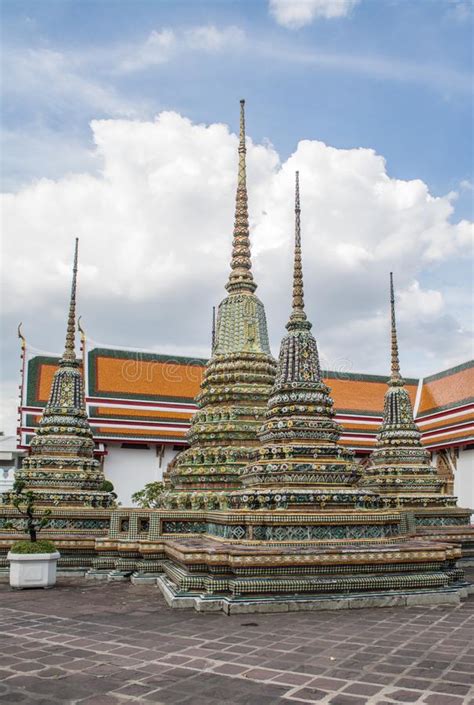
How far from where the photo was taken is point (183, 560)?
782 centimetres

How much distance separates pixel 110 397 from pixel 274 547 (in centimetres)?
2083

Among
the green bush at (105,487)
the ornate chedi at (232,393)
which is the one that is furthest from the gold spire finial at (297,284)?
the green bush at (105,487)

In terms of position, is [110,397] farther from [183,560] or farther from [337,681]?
[337,681]

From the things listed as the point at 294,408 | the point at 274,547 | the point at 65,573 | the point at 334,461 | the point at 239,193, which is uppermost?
the point at 239,193

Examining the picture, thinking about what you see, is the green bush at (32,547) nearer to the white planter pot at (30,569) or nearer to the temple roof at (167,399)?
the white planter pot at (30,569)

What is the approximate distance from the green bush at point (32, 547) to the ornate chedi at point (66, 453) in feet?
9.88

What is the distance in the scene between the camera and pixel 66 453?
549 inches

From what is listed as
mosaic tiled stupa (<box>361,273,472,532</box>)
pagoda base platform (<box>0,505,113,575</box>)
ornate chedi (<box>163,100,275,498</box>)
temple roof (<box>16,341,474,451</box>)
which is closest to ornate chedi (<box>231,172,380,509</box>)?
ornate chedi (<box>163,100,275,498</box>)

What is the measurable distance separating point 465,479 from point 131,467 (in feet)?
48.0

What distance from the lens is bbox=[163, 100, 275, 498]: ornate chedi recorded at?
12.4m

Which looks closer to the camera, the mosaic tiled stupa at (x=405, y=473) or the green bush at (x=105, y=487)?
the mosaic tiled stupa at (x=405, y=473)

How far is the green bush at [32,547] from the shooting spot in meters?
9.71

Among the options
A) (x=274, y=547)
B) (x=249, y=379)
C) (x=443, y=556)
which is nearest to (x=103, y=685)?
(x=274, y=547)

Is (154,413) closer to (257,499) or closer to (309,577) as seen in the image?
(257,499)
